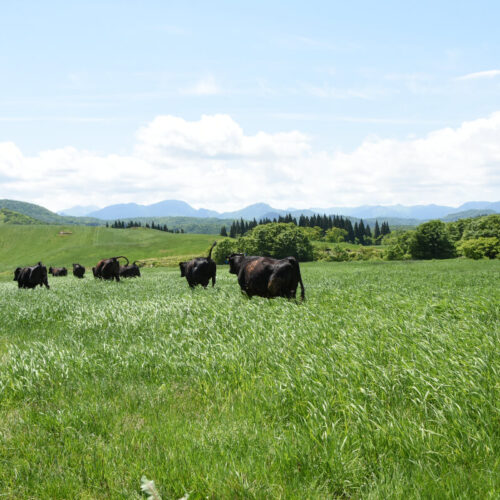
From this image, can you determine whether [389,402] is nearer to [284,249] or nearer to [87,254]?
[284,249]

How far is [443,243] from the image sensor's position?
9300 cm

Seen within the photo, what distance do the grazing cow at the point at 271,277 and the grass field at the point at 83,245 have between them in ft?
345

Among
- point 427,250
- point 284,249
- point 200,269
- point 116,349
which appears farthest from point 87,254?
point 116,349

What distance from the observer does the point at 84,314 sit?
11859mm

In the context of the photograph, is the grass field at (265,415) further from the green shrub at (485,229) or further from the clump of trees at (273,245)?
the green shrub at (485,229)

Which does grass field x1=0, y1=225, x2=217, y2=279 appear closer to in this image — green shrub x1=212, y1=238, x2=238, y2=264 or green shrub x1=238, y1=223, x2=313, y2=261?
green shrub x1=212, y1=238, x2=238, y2=264

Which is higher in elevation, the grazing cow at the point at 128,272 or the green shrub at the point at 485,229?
the green shrub at the point at 485,229

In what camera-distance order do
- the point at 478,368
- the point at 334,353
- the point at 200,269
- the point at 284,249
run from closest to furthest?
1. the point at 478,368
2. the point at 334,353
3. the point at 200,269
4. the point at 284,249

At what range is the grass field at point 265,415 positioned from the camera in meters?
3.12

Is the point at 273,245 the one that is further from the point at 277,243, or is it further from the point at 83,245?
the point at 83,245

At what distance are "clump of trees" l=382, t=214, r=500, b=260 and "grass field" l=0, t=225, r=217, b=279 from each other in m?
69.9

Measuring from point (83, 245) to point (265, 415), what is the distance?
506 feet

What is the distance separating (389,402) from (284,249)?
89.1 metres

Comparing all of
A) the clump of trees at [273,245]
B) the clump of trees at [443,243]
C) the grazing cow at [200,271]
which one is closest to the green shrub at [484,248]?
the clump of trees at [443,243]
